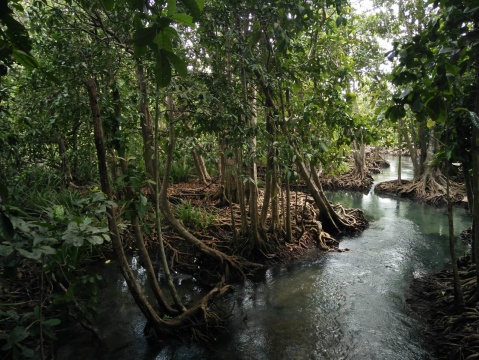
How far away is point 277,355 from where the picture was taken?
3.83 m

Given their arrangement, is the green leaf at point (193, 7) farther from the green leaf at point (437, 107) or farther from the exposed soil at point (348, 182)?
the exposed soil at point (348, 182)

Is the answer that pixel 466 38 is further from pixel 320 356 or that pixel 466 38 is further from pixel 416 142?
pixel 416 142

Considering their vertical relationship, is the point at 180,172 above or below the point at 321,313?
above

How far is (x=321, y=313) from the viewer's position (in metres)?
4.74

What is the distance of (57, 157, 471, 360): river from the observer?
3871mm

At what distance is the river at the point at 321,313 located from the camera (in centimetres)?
387

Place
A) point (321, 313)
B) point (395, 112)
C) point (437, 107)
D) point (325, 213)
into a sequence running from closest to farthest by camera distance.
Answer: point (437, 107) < point (395, 112) < point (321, 313) < point (325, 213)

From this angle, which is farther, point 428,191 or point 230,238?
point 428,191

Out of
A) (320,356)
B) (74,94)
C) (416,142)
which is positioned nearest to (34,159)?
(74,94)

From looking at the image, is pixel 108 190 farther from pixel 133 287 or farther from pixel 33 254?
pixel 33 254

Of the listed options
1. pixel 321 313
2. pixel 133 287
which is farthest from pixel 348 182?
pixel 133 287

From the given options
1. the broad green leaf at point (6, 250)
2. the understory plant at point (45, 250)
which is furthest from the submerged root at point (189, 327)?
the broad green leaf at point (6, 250)

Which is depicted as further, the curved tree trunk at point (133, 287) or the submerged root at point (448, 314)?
the submerged root at point (448, 314)

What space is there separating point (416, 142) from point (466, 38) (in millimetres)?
12899
